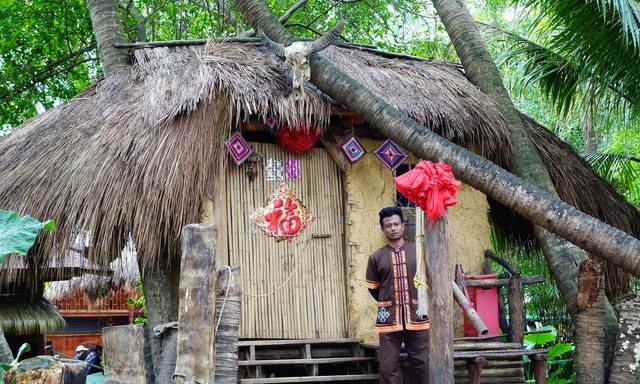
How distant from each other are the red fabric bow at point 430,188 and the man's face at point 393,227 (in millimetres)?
800

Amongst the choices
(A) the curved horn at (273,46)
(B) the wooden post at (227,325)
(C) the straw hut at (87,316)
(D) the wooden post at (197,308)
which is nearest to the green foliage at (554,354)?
(A) the curved horn at (273,46)

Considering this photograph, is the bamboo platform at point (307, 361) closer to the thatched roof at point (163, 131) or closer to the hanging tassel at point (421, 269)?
the thatched roof at point (163, 131)

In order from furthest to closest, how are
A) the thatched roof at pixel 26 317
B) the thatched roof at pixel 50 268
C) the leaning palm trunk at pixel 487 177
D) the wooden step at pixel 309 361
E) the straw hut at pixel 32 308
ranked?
the thatched roof at pixel 26 317 < the straw hut at pixel 32 308 < the thatched roof at pixel 50 268 < the wooden step at pixel 309 361 < the leaning palm trunk at pixel 487 177

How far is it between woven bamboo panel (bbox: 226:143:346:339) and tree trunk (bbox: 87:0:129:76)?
2.54m

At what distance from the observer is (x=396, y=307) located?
6645mm

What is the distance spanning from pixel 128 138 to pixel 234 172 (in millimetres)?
965

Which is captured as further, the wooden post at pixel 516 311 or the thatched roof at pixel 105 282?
the thatched roof at pixel 105 282

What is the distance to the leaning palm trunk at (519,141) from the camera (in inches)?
295

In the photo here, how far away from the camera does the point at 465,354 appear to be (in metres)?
6.72

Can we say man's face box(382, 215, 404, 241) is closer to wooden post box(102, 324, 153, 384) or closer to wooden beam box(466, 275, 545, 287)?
wooden beam box(466, 275, 545, 287)

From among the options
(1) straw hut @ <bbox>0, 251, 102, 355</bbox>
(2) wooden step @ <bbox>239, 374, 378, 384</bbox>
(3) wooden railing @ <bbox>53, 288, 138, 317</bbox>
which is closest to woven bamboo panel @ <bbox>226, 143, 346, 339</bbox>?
(2) wooden step @ <bbox>239, 374, 378, 384</bbox>

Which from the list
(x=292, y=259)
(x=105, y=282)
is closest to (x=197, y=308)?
(x=292, y=259)

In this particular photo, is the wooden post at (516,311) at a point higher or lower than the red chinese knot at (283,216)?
lower

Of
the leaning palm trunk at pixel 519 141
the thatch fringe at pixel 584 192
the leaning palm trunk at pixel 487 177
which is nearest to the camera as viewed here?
the leaning palm trunk at pixel 487 177
